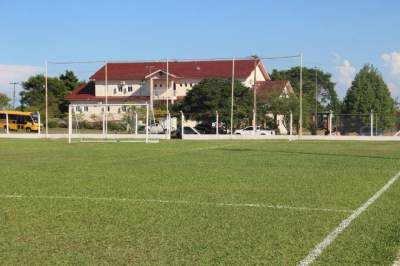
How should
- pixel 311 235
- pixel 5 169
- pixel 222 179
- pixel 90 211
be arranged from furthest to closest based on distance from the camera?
pixel 5 169
pixel 222 179
pixel 90 211
pixel 311 235

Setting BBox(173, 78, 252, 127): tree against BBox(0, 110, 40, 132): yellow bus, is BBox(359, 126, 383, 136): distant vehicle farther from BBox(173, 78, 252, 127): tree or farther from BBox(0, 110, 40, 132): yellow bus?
BBox(0, 110, 40, 132): yellow bus

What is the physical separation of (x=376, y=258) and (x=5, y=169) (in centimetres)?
1295

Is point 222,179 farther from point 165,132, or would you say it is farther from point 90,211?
point 165,132

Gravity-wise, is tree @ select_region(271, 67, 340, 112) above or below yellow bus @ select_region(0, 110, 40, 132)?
above

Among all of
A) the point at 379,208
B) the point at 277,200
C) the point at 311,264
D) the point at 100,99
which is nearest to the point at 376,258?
the point at 311,264

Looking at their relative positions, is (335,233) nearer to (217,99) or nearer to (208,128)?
(208,128)

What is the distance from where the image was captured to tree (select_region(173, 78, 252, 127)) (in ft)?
192

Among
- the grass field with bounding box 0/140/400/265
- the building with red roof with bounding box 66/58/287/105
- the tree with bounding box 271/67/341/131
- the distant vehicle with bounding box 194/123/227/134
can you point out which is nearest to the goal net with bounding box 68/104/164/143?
the distant vehicle with bounding box 194/123/227/134

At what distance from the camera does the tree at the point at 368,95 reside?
76500 mm

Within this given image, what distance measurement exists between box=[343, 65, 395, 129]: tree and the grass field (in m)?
63.4

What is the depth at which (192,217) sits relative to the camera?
8477 mm

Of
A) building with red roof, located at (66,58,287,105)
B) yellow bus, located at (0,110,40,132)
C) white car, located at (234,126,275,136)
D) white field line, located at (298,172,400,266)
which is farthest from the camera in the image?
building with red roof, located at (66,58,287,105)

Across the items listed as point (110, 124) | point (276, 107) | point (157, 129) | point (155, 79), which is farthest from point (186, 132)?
point (155, 79)

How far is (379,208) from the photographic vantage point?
9.38 meters
